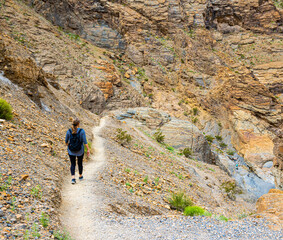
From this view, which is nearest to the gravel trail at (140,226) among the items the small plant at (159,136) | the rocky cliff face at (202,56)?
the small plant at (159,136)

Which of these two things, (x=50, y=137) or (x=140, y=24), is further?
(x=140, y=24)

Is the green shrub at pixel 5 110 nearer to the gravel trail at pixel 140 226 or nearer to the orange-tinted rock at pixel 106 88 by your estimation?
the gravel trail at pixel 140 226

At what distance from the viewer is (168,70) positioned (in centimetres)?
4397

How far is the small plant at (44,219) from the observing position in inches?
131

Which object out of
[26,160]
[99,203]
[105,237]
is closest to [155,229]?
A: [105,237]

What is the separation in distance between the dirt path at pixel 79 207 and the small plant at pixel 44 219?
0.41 metres

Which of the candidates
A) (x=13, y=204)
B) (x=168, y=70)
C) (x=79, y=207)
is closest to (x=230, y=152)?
(x=168, y=70)

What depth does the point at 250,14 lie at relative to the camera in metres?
55.9

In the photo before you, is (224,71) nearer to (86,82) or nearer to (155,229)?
(86,82)

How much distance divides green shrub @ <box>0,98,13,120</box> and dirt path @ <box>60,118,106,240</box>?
318cm

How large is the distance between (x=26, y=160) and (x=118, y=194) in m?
2.63

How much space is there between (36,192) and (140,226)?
2.16m

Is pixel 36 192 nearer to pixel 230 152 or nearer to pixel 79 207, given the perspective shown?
pixel 79 207

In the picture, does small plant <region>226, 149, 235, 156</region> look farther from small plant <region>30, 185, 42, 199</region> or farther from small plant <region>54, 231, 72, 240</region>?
small plant <region>54, 231, 72, 240</region>
